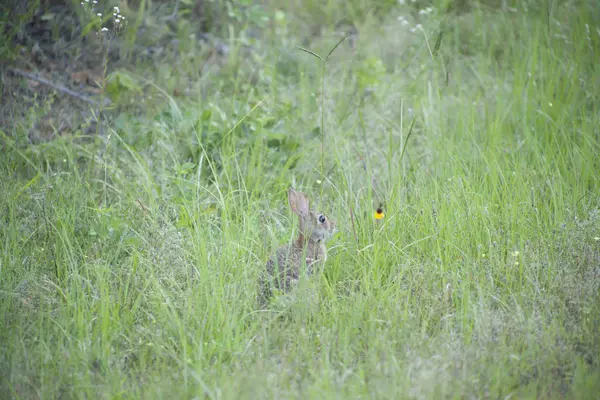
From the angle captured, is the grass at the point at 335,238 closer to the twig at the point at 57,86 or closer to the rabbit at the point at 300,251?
the rabbit at the point at 300,251

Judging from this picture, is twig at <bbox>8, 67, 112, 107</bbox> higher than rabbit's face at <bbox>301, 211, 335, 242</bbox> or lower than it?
higher

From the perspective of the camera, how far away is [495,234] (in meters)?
3.95

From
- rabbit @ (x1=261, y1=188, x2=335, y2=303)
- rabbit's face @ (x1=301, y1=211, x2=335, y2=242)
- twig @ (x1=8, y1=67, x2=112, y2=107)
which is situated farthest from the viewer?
twig @ (x1=8, y1=67, x2=112, y2=107)

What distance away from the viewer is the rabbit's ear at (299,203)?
411 centimetres

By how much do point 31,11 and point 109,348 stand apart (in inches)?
119

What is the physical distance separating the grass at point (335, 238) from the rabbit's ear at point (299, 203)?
0.20m

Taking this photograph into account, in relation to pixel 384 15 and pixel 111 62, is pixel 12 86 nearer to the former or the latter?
pixel 111 62

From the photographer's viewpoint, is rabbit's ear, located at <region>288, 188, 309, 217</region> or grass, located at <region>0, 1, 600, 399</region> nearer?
grass, located at <region>0, 1, 600, 399</region>

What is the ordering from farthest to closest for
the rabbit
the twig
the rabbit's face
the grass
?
the twig, the rabbit's face, the rabbit, the grass

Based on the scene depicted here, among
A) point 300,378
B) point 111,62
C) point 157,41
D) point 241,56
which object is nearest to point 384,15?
point 241,56

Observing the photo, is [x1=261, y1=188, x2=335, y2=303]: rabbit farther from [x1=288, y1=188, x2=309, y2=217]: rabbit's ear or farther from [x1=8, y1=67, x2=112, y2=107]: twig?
[x1=8, y1=67, x2=112, y2=107]: twig

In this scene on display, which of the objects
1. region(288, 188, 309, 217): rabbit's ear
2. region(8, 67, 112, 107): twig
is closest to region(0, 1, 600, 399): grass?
region(288, 188, 309, 217): rabbit's ear

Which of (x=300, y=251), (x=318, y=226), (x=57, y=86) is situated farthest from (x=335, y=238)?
(x=57, y=86)

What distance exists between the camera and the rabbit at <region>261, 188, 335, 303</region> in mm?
3727
